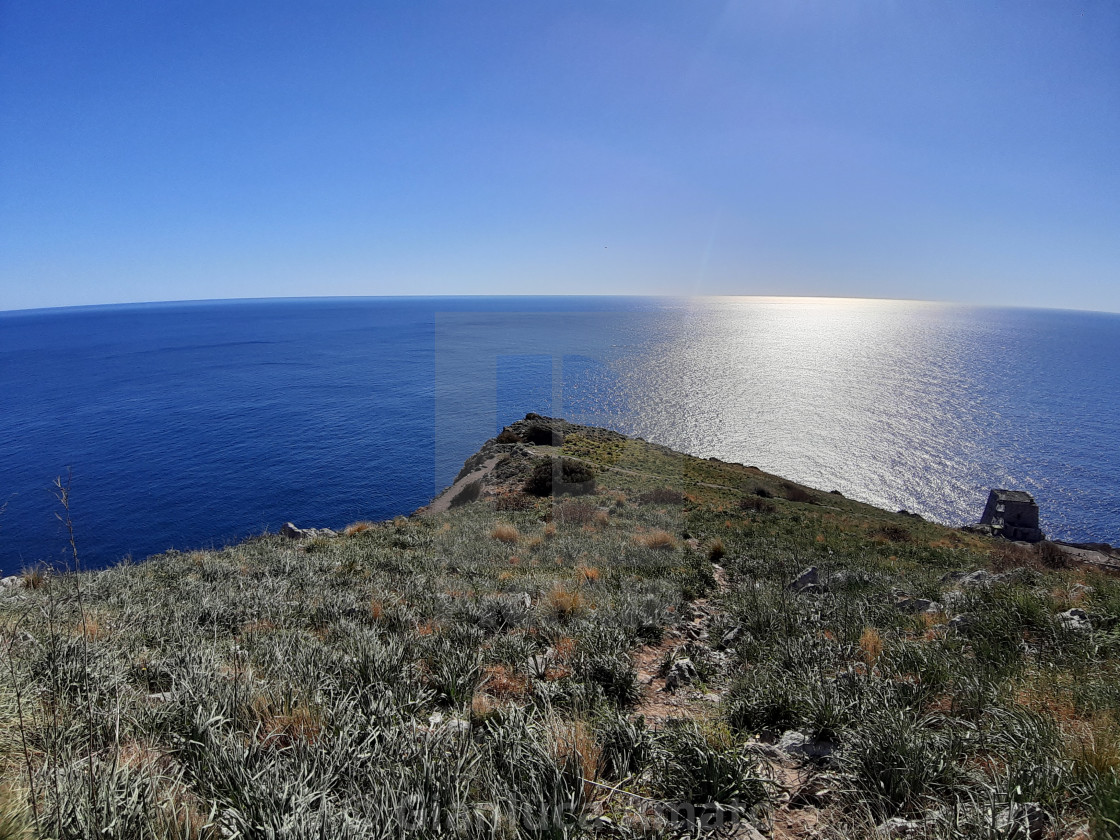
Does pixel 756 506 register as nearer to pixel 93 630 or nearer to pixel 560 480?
pixel 560 480

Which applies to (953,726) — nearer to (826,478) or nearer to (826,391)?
(826,478)

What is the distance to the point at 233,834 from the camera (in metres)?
2.44

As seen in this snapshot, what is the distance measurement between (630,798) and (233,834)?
2291mm

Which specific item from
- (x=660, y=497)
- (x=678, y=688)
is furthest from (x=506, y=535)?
(x=660, y=497)

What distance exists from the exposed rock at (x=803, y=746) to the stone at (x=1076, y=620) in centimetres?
439

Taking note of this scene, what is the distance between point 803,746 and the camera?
3660 mm

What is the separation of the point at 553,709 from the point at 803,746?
199cm

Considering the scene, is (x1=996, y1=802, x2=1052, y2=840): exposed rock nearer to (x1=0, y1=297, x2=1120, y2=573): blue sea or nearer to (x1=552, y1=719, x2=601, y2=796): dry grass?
(x1=552, y1=719, x2=601, y2=796): dry grass

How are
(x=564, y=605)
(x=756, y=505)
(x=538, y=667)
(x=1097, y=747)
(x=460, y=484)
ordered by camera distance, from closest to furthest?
(x=1097, y=747) < (x=538, y=667) < (x=564, y=605) < (x=756, y=505) < (x=460, y=484)

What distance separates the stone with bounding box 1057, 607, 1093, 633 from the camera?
551 cm

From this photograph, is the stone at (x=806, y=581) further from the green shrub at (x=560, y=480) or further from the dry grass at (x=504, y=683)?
the green shrub at (x=560, y=480)

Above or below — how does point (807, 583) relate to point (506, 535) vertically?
above

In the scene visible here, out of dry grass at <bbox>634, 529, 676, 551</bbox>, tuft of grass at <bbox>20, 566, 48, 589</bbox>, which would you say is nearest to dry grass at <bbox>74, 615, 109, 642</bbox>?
tuft of grass at <bbox>20, 566, 48, 589</bbox>

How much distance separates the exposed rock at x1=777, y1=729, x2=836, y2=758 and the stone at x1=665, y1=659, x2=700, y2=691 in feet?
4.48
